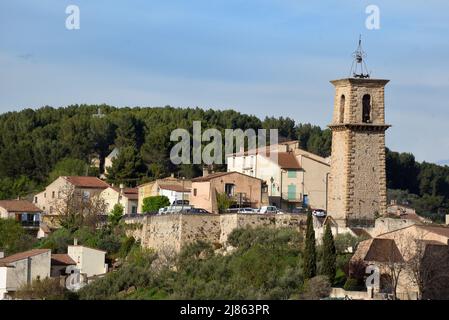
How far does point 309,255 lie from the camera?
200ft

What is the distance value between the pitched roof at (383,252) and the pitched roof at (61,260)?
16584 mm

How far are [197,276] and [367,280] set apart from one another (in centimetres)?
740

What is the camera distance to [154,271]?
66.3m

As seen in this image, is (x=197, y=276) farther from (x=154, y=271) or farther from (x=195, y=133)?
(x=195, y=133)

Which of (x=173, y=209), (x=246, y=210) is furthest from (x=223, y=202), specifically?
(x=246, y=210)

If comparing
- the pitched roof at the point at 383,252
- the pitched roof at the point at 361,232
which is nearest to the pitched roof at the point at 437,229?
the pitched roof at the point at 383,252

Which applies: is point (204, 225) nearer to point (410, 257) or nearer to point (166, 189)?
point (410, 257)

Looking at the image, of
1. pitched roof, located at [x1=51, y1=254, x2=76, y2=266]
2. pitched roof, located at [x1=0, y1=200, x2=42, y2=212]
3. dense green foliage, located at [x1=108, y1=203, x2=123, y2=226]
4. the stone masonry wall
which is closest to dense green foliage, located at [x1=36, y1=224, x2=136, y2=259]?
dense green foliage, located at [x1=108, y1=203, x2=123, y2=226]

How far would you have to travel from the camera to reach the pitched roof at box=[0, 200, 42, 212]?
285 ft

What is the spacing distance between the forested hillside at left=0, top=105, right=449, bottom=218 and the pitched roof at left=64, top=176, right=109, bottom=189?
240 centimetres

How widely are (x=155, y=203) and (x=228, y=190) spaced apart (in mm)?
5727

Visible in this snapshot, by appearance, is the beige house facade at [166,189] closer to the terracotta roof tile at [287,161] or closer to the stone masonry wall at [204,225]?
the terracotta roof tile at [287,161]

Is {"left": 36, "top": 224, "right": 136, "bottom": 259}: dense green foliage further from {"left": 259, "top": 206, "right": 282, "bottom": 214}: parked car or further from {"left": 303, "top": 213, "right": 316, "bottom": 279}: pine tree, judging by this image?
{"left": 303, "top": 213, "right": 316, "bottom": 279}: pine tree
